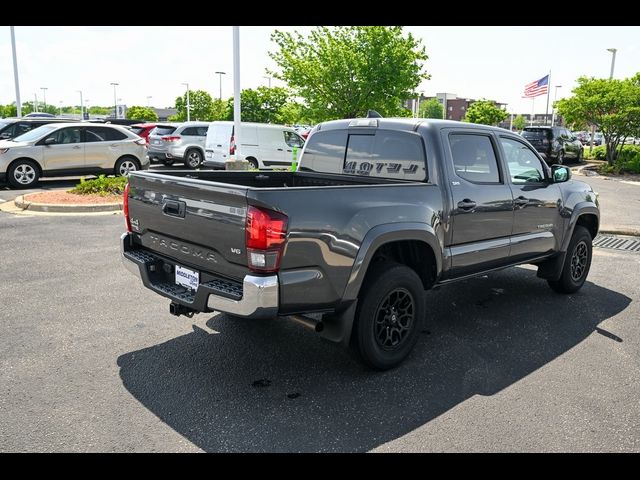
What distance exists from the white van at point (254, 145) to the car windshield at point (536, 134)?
11280mm

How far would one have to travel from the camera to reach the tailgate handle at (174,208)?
12.3 ft

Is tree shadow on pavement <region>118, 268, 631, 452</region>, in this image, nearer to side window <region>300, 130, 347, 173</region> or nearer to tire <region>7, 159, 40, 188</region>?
side window <region>300, 130, 347, 173</region>

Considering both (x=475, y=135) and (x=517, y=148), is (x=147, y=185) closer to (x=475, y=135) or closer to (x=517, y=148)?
(x=475, y=135)

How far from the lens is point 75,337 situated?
14.9 ft

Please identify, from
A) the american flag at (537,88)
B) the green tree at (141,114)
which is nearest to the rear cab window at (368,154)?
the american flag at (537,88)

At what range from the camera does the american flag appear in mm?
30344

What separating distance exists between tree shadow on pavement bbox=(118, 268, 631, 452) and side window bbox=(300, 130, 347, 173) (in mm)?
1638

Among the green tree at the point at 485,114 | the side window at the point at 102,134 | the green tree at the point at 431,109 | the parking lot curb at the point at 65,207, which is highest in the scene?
the green tree at the point at 431,109

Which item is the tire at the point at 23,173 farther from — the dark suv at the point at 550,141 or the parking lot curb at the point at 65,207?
the dark suv at the point at 550,141

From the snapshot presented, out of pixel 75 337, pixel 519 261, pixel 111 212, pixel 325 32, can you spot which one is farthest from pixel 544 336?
pixel 325 32

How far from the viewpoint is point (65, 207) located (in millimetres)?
10367

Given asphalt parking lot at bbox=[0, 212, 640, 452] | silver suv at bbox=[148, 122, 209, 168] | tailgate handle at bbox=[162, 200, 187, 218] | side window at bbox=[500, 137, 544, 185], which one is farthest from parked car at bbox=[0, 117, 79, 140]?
side window at bbox=[500, 137, 544, 185]

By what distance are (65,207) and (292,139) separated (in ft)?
27.8

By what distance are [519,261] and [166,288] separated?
350cm
